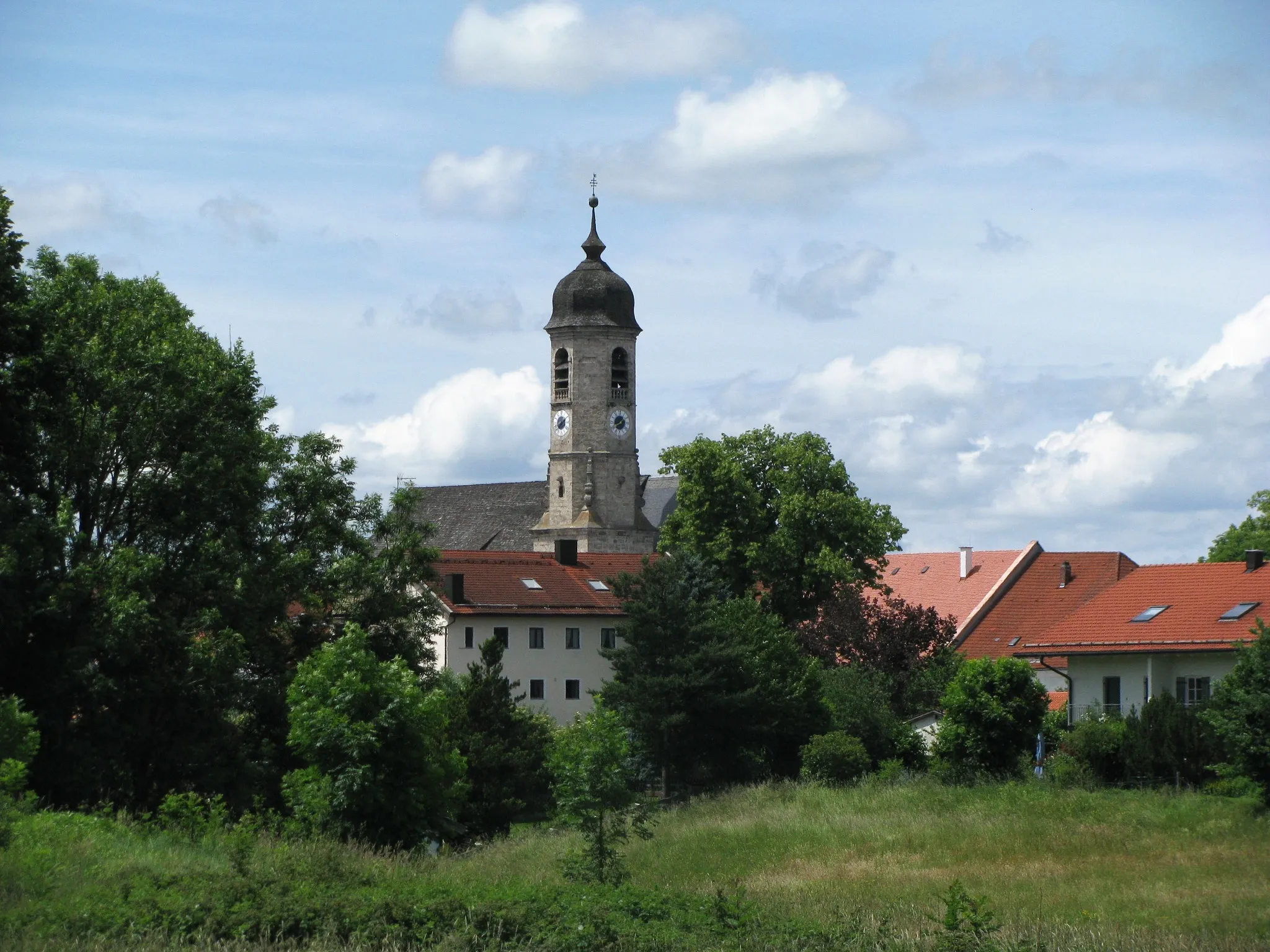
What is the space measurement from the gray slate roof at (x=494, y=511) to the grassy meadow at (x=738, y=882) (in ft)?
207

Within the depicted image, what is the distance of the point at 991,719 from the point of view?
3688cm

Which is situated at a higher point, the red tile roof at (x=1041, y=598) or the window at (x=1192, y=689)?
the red tile roof at (x=1041, y=598)

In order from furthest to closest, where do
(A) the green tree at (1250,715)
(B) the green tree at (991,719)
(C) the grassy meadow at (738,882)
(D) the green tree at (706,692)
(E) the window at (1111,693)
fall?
(D) the green tree at (706,692)
(E) the window at (1111,693)
(B) the green tree at (991,719)
(A) the green tree at (1250,715)
(C) the grassy meadow at (738,882)

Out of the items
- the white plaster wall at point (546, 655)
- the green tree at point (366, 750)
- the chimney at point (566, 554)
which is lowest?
the green tree at point (366, 750)

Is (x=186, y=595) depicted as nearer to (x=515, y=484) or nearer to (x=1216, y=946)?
(x=1216, y=946)

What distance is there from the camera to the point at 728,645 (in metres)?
49.3

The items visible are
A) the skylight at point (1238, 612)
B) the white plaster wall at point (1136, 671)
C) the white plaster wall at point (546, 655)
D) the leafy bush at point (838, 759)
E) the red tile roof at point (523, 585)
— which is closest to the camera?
the white plaster wall at point (1136, 671)

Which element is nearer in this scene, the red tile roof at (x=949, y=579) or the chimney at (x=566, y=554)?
the red tile roof at (x=949, y=579)

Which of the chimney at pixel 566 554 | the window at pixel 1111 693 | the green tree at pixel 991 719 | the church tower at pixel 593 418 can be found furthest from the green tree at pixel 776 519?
the church tower at pixel 593 418

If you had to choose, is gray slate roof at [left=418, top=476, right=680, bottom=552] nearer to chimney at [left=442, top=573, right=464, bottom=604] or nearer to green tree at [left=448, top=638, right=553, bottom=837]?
chimney at [left=442, top=573, right=464, bottom=604]

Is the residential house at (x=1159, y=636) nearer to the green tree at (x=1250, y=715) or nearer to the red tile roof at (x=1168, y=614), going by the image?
the red tile roof at (x=1168, y=614)

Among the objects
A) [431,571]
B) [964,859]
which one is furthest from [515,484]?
[964,859]

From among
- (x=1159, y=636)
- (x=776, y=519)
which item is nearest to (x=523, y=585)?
(x=776, y=519)

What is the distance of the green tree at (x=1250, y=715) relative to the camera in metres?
29.5
